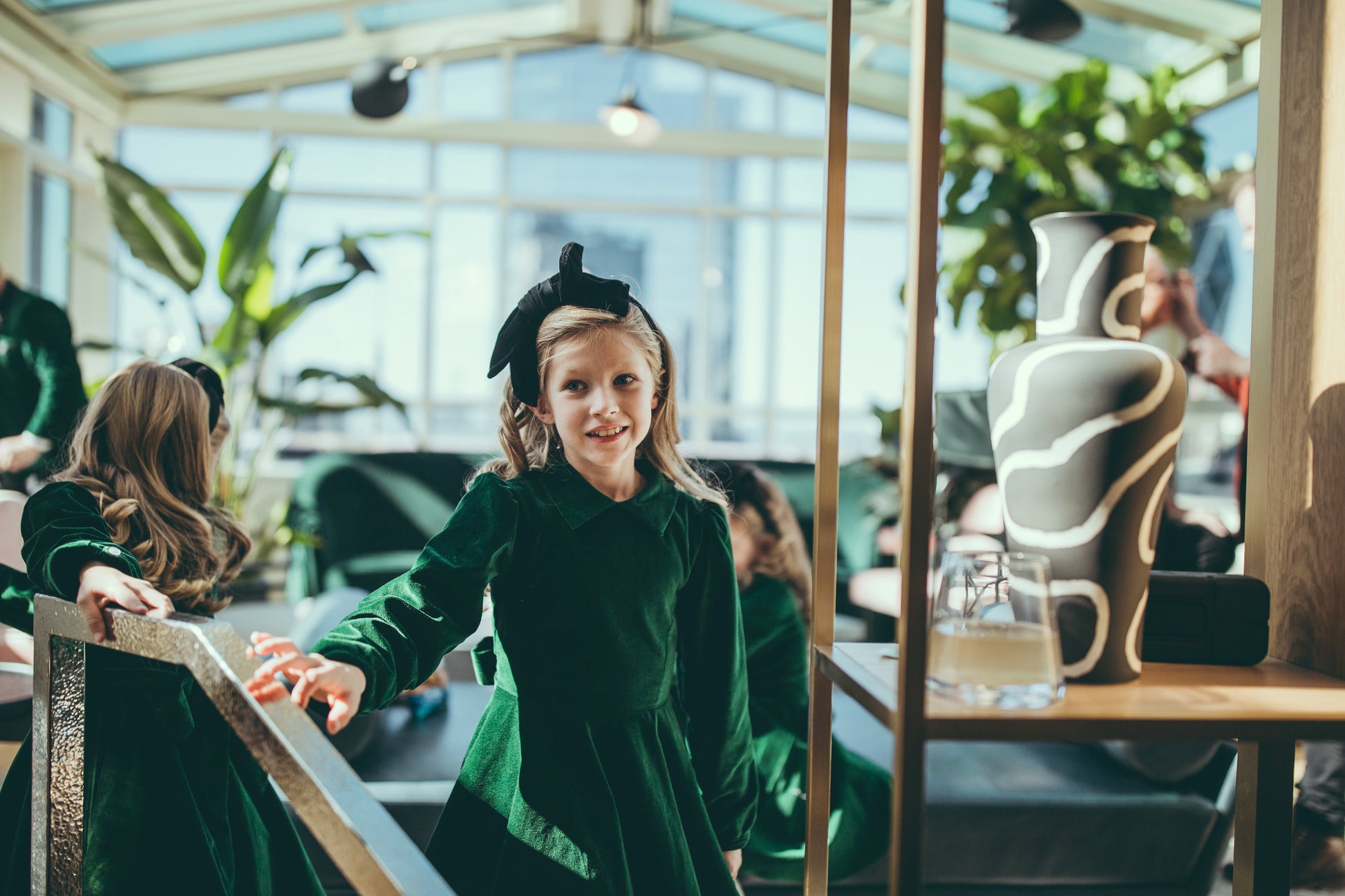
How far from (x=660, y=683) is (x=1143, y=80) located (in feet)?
15.1

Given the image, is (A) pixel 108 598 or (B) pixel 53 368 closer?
(A) pixel 108 598

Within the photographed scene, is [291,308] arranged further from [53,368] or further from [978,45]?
[978,45]

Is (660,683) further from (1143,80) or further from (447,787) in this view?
(1143,80)

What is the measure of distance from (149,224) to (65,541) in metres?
3.11

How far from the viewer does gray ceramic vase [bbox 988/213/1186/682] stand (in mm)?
690

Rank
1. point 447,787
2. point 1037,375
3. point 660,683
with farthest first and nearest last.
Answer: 1. point 447,787
2. point 660,683
3. point 1037,375

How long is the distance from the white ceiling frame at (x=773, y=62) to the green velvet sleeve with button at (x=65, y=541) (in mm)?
6128

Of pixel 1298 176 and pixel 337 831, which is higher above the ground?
pixel 1298 176

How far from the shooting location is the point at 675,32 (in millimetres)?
6594

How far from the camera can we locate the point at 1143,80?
4590 millimetres

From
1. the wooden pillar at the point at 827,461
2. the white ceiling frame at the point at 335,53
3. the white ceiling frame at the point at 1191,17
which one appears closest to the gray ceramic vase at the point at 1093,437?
the wooden pillar at the point at 827,461

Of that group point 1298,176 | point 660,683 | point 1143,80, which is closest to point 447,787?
point 660,683

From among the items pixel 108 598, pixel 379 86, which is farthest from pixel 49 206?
pixel 108 598

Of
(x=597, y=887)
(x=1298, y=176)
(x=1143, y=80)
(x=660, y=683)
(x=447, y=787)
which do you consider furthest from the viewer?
(x=1143, y=80)
